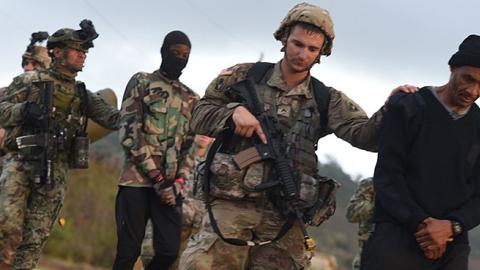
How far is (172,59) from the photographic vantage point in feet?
29.6

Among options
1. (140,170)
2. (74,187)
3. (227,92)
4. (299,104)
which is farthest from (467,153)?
(74,187)

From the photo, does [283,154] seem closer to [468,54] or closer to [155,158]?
[468,54]

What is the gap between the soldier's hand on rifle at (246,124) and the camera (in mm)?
6039

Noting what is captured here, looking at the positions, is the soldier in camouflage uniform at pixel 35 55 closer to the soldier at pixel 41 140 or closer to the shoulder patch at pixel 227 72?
the soldier at pixel 41 140

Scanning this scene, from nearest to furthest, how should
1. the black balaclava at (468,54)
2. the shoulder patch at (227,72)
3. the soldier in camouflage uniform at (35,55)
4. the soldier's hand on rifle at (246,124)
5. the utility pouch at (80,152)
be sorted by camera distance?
the black balaclava at (468,54) → the soldier's hand on rifle at (246,124) → the shoulder patch at (227,72) → the utility pouch at (80,152) → the soldier in camouflage uniform at (35,55)

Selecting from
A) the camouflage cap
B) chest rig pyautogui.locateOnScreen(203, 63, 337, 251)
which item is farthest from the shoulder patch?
the camouflage cap

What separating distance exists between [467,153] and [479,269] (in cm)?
3085

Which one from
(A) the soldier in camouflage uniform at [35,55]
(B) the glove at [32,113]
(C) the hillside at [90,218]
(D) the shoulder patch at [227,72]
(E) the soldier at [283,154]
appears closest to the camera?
(E) the soldier at [283,154]

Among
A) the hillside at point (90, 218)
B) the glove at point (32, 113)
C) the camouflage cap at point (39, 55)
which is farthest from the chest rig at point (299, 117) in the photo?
the hillside at point (90, 218)

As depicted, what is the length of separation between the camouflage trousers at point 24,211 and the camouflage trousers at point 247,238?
286 cm

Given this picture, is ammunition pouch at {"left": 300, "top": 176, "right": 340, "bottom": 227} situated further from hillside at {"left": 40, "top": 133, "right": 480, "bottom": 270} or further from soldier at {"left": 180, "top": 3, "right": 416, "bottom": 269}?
hillside at {"left": 40, "top": 133, "right": 480, "bottom": 270}

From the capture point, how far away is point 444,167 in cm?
568

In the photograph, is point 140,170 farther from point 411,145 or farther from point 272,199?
point 411,145

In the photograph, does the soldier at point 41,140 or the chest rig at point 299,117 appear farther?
the soldier at point 41,140
